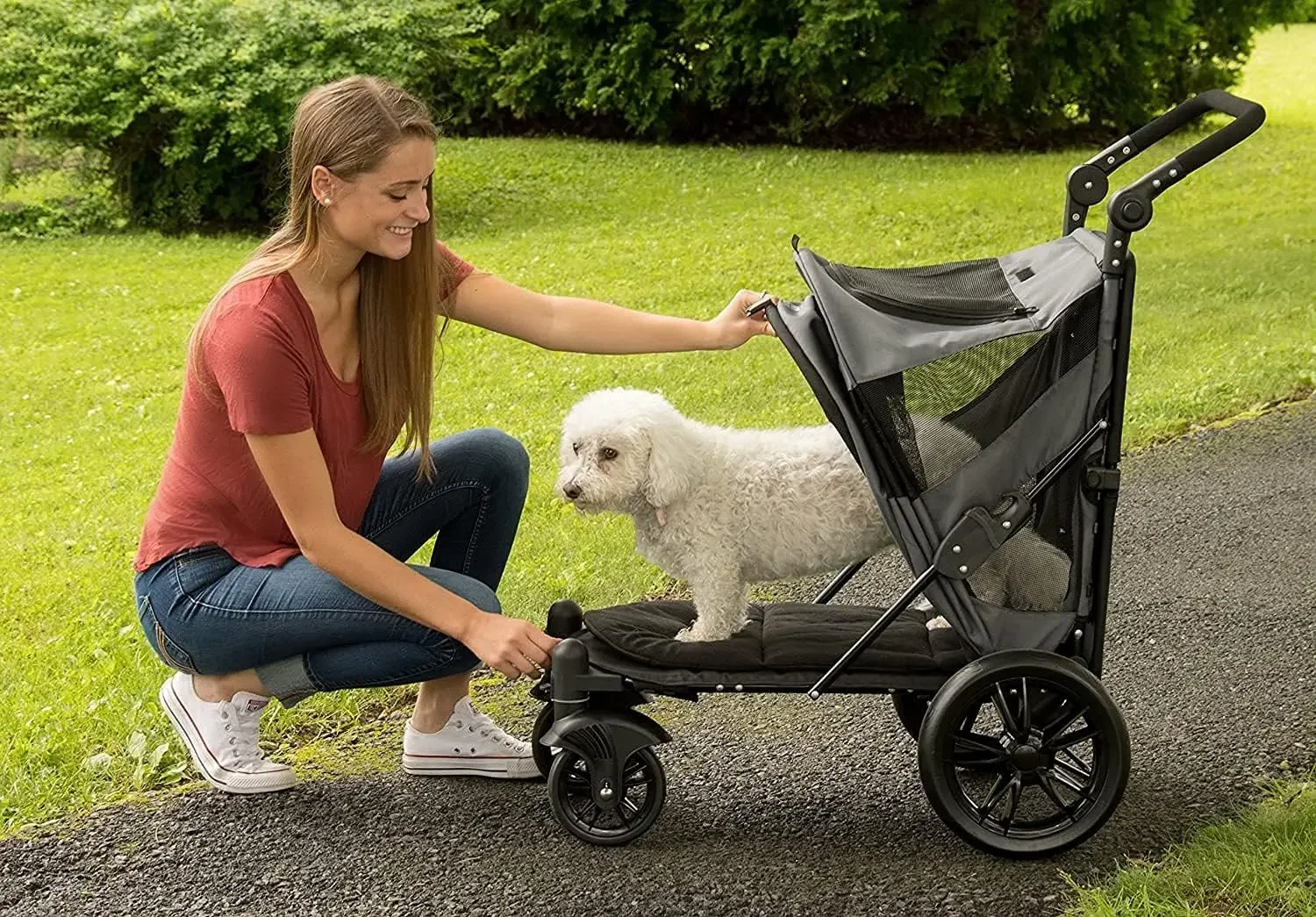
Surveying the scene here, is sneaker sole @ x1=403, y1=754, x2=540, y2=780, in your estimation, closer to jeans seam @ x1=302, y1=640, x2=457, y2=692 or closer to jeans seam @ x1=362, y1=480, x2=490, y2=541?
jeans seam @ x1=302, y1=640, x2=457, y2=692

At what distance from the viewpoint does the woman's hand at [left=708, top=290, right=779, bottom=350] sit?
13.8 ft

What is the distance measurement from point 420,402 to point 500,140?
44.4 ft

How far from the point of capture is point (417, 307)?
4.16m

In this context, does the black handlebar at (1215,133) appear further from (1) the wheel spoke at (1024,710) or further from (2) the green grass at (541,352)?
(2) the green grass at (541,352)

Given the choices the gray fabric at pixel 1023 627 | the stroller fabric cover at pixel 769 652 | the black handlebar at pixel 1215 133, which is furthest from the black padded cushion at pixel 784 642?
the black handlebar at pixel 1215 133

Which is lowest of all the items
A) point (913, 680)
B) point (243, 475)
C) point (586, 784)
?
point (586, 784)

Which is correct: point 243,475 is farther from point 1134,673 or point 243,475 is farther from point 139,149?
point 139,149

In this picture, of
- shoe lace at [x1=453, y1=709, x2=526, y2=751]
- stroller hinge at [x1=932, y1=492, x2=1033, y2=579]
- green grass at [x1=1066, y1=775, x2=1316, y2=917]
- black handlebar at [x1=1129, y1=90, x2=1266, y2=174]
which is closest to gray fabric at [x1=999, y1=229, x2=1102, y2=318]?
black handlebar at [x1=1129, y1=90, x2=1266, y2=174]

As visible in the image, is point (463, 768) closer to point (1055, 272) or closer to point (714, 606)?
point (714, 606)

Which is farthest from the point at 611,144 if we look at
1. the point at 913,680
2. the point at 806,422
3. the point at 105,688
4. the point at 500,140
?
the point at 913,680

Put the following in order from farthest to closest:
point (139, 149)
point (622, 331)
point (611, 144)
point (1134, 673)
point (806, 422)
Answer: point (611, 144) < point (139, 149) < point (806, 422) < point (1134, 673) < point (622, 331)

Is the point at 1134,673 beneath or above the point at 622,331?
beneath

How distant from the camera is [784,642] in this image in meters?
4.01

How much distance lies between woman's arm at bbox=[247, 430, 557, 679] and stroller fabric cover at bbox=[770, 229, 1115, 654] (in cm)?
92
